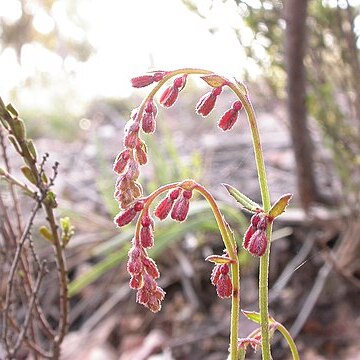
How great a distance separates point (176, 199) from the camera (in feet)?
3.59

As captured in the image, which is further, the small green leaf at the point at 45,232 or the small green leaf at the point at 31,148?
the small green leaf at the point at 45,232

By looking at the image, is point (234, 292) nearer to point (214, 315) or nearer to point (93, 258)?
point (214, 315)

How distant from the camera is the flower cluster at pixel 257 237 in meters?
1.02

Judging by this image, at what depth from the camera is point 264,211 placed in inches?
42.3

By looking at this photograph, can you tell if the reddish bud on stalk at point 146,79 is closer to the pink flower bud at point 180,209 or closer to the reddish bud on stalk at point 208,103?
the reddish bud on stalk at point 208,103

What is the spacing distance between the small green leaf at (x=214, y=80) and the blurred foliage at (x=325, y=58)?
65.0 inches

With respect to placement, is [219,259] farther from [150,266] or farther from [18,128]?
[18,128]

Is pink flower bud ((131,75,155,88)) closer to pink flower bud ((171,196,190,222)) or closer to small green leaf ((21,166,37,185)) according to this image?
pink flower bud ((171,196,190,222))

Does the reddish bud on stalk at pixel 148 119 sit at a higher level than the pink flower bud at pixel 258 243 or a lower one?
higher

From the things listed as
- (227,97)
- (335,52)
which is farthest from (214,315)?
(227,97)

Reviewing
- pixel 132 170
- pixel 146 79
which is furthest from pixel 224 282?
pixel 146 79

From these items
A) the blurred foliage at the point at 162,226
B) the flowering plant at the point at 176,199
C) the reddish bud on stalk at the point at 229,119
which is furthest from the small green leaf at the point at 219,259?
the blurred foliage at the point at 162,226

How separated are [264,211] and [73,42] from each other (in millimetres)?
11141

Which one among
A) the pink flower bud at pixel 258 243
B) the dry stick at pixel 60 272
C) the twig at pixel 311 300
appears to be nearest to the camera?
the pink flower bud at pixel 258 243
